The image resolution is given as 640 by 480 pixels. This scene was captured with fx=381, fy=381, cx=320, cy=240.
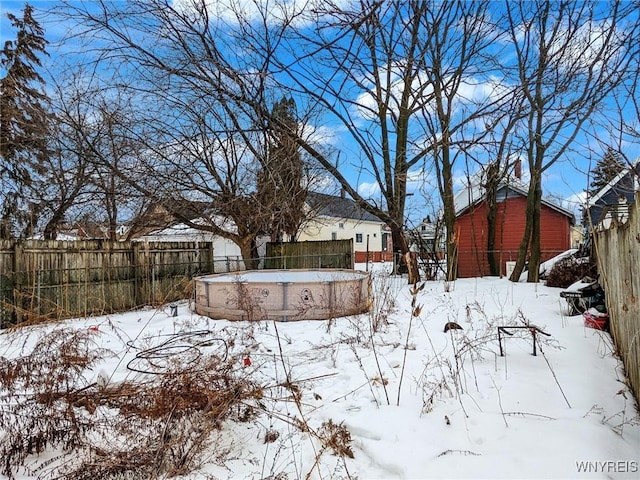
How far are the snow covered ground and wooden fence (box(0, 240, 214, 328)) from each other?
3293 millimetres

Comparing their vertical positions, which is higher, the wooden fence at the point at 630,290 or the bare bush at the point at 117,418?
the wooden fence at the point at 630,290

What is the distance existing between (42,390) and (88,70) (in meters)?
6.50

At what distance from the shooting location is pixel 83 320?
7.02 metres

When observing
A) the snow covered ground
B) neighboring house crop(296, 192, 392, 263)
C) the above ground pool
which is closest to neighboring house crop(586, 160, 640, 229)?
the snow covered ground

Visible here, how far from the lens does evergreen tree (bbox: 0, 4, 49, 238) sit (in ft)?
38.7

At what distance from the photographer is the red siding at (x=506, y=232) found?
53.6ft

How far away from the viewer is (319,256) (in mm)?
12992

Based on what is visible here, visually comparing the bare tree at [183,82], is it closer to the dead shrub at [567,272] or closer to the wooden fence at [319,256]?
the wooden fence at [319,256]

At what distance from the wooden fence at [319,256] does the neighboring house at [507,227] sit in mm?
5764

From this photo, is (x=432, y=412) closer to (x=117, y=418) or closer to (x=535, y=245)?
(x=117, y=418)

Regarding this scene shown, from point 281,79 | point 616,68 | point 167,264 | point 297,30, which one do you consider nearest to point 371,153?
point 281,79

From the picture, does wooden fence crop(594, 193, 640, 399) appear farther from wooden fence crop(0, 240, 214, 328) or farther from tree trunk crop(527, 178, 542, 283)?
tree trunk crop(527, 178, 542, 283)

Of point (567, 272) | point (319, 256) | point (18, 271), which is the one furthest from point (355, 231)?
point (18, 271)

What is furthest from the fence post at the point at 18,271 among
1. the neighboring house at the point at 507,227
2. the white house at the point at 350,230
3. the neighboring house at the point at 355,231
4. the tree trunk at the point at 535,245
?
the neighboring house at the point at 355,231
